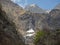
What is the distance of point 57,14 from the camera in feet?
556

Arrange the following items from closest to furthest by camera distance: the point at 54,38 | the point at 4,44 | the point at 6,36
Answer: the point at 4,44
the point at 6,36
the point at 54,38

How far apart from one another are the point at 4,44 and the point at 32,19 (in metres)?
141

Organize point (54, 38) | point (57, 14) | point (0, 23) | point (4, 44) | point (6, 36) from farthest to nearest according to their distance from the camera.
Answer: point (57, 14) → point (54, 38) → point (0, 23) → point (6, 36) → point (4, 44)

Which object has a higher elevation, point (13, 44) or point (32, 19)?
point (32, 19)

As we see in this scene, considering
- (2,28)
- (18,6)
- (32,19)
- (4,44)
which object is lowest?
(4,44)

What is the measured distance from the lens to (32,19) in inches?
5910

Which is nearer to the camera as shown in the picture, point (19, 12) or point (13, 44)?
point (13, 44)

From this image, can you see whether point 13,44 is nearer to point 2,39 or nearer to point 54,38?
point 2,39

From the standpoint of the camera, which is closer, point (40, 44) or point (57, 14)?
point (40, 44)

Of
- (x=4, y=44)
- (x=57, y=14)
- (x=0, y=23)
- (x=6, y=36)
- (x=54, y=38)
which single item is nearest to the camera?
(x=4, y=44)

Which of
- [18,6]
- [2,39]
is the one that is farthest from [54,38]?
[18,6]

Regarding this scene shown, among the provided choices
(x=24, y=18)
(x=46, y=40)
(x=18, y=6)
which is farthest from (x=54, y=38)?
(x=18, y=6)

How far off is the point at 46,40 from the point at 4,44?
7101 mm

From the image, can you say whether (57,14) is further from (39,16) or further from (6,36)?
(6,36)
